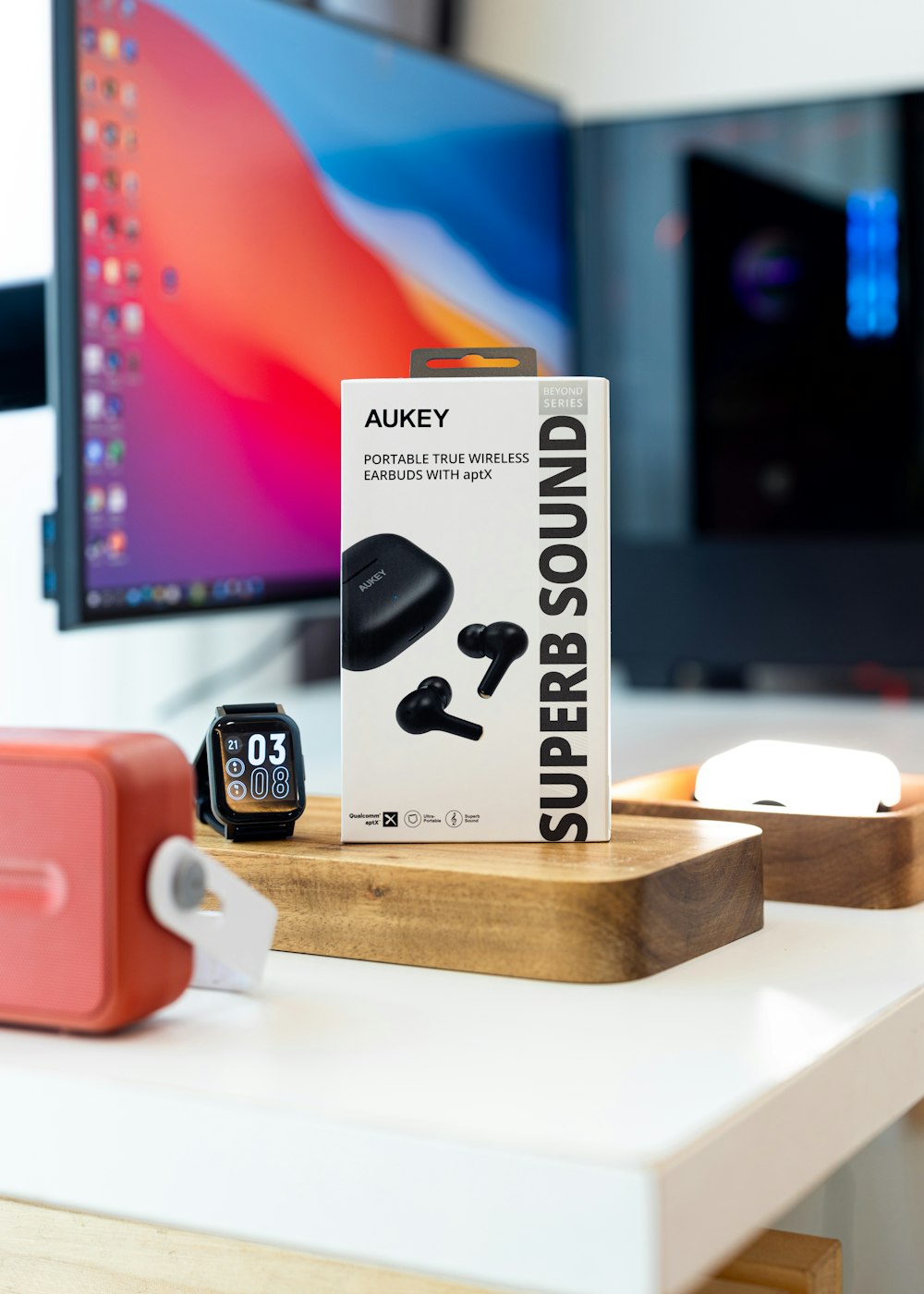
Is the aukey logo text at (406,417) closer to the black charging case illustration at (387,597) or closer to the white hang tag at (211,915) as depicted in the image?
the black charging case illustration at (387,597)

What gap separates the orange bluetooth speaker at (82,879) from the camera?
512mm

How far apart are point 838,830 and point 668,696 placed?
87 centimetres

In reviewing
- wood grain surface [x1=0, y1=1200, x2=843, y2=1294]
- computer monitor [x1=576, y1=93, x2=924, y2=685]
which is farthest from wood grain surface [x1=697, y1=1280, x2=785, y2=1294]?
computer monitor [x1=576, y1=93, x2=924, y2=685]

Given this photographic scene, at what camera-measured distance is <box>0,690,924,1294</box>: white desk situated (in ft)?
1.35

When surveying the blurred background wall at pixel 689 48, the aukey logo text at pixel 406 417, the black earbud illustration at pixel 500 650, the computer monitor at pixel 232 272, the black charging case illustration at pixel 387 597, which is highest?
the blurred background wall at pixel 689 48

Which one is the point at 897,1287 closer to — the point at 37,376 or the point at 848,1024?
the point at 848,1024

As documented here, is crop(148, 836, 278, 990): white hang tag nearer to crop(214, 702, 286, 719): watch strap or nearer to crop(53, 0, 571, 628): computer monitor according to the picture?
crop(214, 702, 286, 719): watch strap

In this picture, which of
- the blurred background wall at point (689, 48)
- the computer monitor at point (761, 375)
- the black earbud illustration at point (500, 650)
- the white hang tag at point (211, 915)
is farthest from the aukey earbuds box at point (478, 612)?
the blurred background wall at point (689, 48)

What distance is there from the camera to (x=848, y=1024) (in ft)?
1.75

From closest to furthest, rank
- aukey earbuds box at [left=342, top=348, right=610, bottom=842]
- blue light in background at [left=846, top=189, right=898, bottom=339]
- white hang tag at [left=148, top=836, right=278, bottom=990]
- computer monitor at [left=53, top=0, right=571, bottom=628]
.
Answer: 1. white hang tag at [left=148, top=836, right=278, bottom=990]
2. aukey earbuds box at [left=342, top=348, right=610, bottom=842]
3. computer monitor at [left=53, top=0, right=571, bottom=628]
4. blue light in background at [left=846, top=189, right=898, bottom=339]

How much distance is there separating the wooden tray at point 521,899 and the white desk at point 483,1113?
1 centimetres

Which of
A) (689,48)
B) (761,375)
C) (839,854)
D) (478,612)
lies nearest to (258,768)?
(478,612)

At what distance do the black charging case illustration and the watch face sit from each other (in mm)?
54

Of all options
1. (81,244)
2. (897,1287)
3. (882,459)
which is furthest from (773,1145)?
(882,459)
